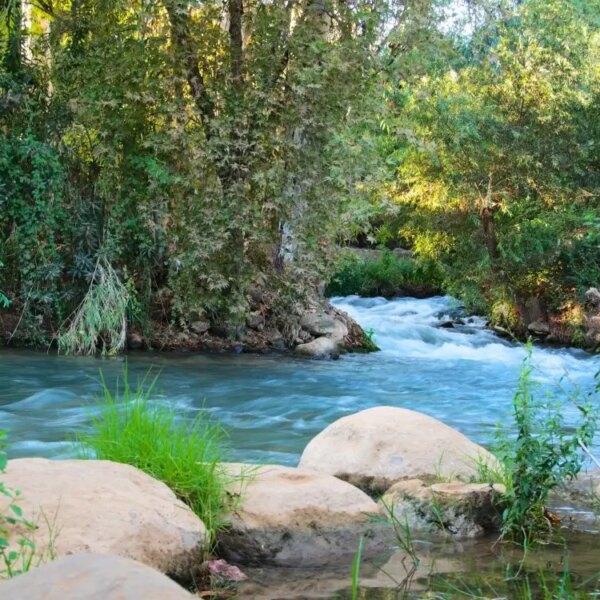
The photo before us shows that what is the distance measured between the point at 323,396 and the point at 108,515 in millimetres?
5882

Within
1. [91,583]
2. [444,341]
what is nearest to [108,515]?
[91,583]

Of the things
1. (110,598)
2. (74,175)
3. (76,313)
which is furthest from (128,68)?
(110,598)

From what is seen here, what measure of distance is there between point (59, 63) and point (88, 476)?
9.76 m

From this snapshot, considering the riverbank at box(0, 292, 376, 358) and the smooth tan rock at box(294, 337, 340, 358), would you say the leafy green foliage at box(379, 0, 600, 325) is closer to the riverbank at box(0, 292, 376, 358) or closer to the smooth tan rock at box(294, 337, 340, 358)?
the riverbank at box(0, 292, 376, 358)

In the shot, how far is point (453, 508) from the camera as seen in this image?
4.36 metres

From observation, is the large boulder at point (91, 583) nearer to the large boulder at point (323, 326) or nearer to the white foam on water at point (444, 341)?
the white foam on water at point (444, 341)

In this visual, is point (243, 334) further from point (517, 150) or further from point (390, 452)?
point (390, 452)

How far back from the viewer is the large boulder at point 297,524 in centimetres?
397

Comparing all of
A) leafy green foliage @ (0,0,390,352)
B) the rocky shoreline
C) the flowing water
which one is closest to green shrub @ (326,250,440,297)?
the flowing water

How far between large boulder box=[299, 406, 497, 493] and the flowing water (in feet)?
2.06

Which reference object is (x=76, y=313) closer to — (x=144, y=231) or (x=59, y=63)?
(x=144, y=231)

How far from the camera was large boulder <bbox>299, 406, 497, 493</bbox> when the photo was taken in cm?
507

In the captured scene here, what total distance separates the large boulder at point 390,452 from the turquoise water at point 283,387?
0.57 meters

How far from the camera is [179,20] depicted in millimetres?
12086
